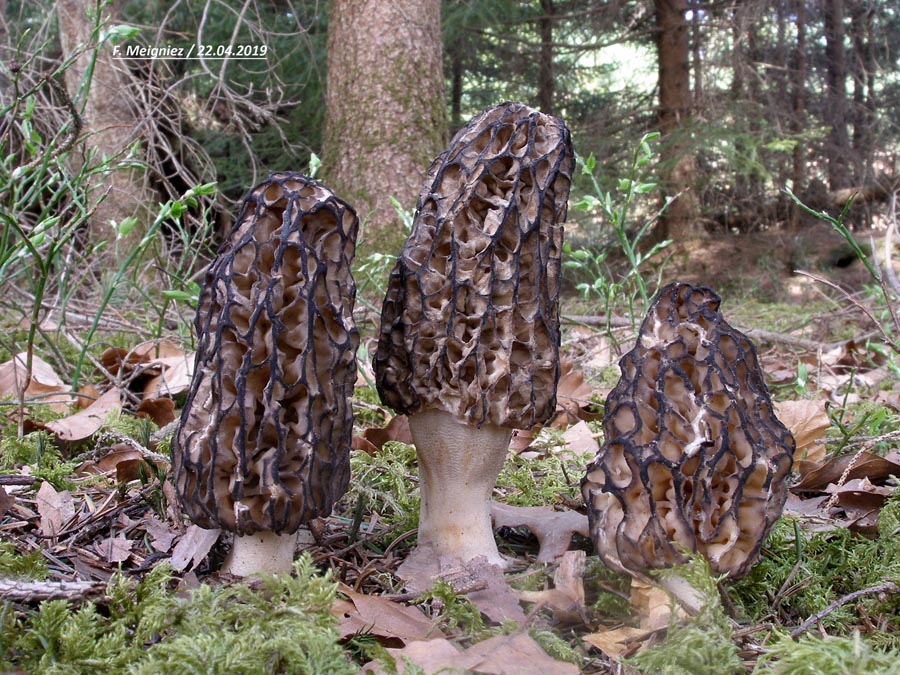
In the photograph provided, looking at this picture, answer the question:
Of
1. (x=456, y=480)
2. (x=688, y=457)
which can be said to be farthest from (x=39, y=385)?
(x=688, y=457)

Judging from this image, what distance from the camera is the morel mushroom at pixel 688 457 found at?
174 cm

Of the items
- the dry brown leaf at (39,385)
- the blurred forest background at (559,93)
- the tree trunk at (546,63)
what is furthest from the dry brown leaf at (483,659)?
the tree trunk at (546,63)

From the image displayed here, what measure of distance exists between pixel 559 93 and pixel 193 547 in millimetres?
10395

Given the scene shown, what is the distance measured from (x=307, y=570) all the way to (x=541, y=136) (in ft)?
4.39

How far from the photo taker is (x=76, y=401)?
3.19 metres

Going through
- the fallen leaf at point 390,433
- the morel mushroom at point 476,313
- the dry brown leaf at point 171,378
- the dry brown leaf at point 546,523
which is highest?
the morel mushroom at point 476,313

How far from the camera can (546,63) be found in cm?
1059

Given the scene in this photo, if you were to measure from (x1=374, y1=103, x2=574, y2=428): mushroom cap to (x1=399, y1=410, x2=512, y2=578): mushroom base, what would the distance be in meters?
0.07

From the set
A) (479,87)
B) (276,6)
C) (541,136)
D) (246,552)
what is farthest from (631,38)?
(246,552)

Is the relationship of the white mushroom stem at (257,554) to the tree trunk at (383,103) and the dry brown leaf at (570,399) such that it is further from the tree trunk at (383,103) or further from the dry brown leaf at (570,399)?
the tree trunk at (383,103)

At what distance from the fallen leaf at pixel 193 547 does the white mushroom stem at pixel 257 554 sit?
0.27ft

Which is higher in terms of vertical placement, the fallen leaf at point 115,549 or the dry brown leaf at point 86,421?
the dry brown leaf at point 86,421

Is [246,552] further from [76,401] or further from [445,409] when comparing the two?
[76,401]

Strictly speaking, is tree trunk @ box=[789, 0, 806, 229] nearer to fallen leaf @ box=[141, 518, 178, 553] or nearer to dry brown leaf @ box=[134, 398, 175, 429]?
dry brown leaf @ box=[134, 398, 175, 429]
